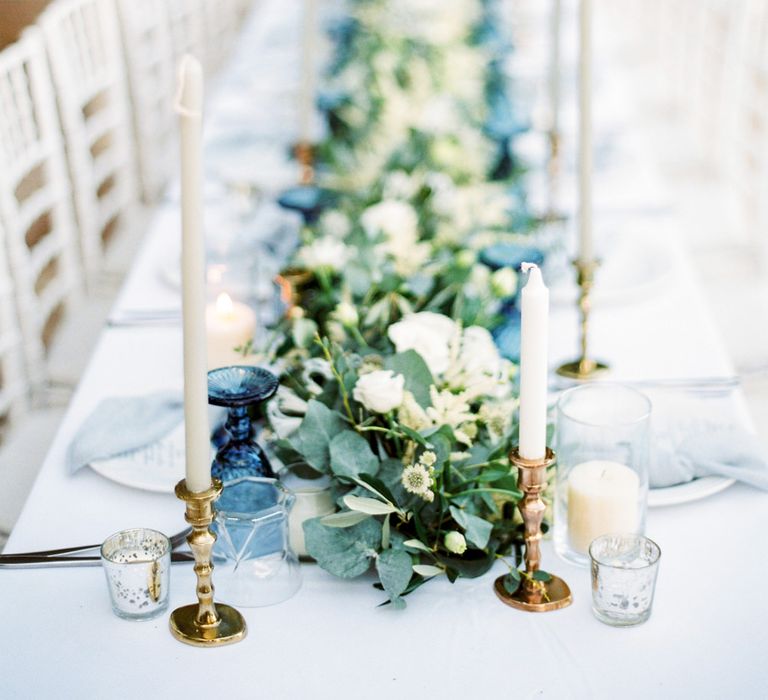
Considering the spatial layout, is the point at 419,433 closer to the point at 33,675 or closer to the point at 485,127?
the point at 33,675

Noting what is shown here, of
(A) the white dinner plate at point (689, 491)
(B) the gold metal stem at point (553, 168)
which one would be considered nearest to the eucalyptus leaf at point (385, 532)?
(A) the white dinner plate at point (689, 491)

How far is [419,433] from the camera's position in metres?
1.10

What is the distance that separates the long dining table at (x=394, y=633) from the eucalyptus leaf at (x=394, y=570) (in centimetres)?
4

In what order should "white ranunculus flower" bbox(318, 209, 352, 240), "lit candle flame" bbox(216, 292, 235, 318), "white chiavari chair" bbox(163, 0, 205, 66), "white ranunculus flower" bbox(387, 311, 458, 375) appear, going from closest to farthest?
"white ranunculus flower" bbox(387, 311, 458, 375) → "lit candle flame" bbox(216, 292, 235, 318) → "white ranunculus flower" bbox(318, 209, 352, 240) → "white chiavari chair" bbox(163, 0, 205, 66)

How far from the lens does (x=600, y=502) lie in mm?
1112

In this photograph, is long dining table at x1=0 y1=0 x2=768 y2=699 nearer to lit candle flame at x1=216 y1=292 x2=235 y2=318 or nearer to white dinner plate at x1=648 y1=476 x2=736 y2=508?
white dinner plate at x1=648 y1=476 x2=736 y2=508

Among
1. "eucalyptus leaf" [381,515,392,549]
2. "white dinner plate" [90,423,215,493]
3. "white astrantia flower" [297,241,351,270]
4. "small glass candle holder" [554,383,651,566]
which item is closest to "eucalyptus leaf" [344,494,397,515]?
"eucalyptus leaf" [381,515,392,549]

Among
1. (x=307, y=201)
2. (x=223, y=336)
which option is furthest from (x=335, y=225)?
(x=223, y=336)

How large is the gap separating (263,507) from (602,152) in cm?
171

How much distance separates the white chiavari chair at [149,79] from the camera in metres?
3.25

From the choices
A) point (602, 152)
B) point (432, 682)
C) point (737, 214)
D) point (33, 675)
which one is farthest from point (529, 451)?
point (737, 214)

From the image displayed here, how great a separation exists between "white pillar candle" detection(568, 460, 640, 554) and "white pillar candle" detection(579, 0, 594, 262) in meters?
0.47

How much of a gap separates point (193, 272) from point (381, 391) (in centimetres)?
28

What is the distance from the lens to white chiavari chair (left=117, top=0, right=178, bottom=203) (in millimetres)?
3246
